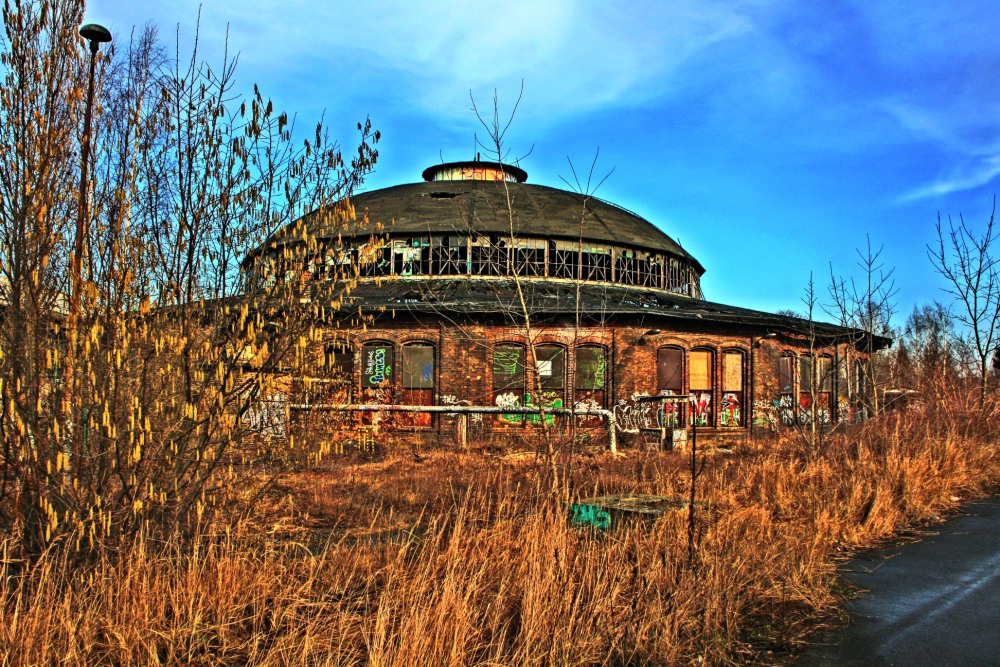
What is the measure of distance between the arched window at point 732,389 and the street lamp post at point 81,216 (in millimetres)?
20661

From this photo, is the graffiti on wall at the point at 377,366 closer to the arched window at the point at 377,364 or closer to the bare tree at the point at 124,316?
the arched window at the point at 377,364

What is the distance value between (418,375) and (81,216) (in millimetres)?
16799

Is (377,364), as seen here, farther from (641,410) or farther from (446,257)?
(641,410)

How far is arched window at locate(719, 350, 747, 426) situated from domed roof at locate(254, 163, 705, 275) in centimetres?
495

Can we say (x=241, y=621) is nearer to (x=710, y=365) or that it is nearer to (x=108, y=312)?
(x=108, y=312)

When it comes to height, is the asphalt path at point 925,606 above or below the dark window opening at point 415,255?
below

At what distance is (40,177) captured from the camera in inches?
210

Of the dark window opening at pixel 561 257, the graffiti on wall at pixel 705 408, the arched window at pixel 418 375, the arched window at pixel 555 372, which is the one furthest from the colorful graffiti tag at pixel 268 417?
the dark window opening at pixel 561 257

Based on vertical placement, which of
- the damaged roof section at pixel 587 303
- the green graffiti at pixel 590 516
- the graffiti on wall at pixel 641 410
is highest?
the damaged roof section at pixel 587 303

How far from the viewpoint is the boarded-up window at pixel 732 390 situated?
78.3ft

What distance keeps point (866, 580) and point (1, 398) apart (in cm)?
724

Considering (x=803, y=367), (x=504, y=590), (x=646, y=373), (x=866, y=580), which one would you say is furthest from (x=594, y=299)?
(x=504, y=590)

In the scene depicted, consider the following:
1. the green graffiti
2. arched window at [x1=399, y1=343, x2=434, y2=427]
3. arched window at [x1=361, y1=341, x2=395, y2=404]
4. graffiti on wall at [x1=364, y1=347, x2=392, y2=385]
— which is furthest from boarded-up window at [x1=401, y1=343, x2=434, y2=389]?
the green graffiti

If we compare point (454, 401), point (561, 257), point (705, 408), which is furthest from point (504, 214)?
point (705, 408)
